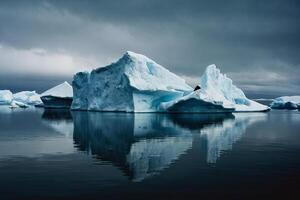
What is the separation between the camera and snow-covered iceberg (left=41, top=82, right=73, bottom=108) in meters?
64.0

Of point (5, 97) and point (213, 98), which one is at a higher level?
point (5, 97)

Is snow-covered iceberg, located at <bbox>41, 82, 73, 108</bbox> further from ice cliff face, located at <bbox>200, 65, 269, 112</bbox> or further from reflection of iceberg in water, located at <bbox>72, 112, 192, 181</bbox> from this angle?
reflection of iceberg in water, located at <bbox>72, 112, 192, 181</bbox>

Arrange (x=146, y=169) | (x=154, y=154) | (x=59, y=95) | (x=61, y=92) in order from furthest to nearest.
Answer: (x=61, y=92) < (x=59, y=95) < (x=154, y=154) < (x=146, y=169)

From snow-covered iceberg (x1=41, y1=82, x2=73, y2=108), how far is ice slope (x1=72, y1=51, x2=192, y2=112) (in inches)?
630

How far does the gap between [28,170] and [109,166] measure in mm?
2363

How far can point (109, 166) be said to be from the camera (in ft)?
37.1

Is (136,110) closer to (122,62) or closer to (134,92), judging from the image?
(134,92)

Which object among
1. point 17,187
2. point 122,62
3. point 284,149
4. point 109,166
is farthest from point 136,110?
point 17,187

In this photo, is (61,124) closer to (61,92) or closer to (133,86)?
(133,86)

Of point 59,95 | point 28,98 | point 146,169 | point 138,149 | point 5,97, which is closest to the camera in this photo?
point 146,169

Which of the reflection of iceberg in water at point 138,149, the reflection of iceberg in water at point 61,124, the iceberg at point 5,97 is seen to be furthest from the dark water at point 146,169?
the iceberg at point 5,97

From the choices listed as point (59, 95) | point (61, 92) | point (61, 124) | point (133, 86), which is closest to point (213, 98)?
point (133, 86)

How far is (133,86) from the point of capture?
40.0 m

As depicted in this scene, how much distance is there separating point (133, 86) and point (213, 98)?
9.69 m
